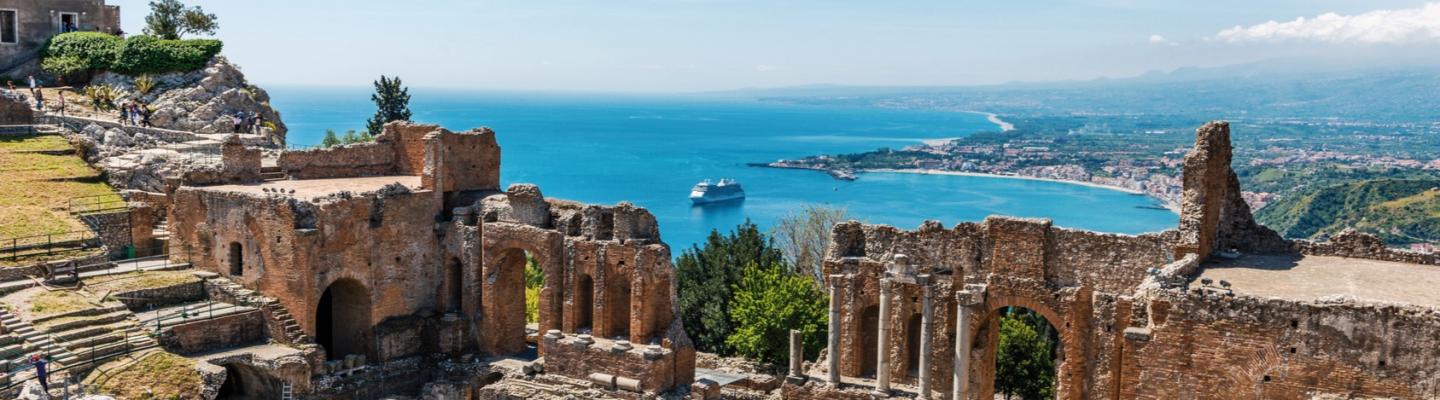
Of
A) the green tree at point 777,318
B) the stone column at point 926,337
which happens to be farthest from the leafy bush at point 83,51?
the stone column at point 926,337

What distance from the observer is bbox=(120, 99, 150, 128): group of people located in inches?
1826

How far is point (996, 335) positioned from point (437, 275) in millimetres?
16817

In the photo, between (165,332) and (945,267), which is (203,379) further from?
(945,267)

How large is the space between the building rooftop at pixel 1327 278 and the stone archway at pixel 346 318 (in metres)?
22.5

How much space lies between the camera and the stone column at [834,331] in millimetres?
27844

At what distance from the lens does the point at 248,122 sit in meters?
49.1

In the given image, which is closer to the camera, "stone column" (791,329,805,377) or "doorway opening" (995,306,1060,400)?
"stone column" (791,329,805,377)

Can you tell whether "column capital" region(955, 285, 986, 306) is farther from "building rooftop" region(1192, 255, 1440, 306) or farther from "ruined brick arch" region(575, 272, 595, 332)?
"ruined brick arch" region(575, 272, 595, 332)

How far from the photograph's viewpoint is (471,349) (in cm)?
3444

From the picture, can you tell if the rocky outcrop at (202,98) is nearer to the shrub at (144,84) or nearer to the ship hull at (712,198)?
the shrub at (144,84)

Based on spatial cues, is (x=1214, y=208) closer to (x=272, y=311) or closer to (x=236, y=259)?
(x=272, y=311)

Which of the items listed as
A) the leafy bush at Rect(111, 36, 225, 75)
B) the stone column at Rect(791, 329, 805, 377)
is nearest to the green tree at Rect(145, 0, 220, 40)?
the leafy bush at Rect(111, 36, 225, 75)

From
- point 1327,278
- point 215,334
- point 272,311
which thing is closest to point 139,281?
point 215,334

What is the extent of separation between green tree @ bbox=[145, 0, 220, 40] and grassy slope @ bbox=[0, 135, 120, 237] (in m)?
15.7
